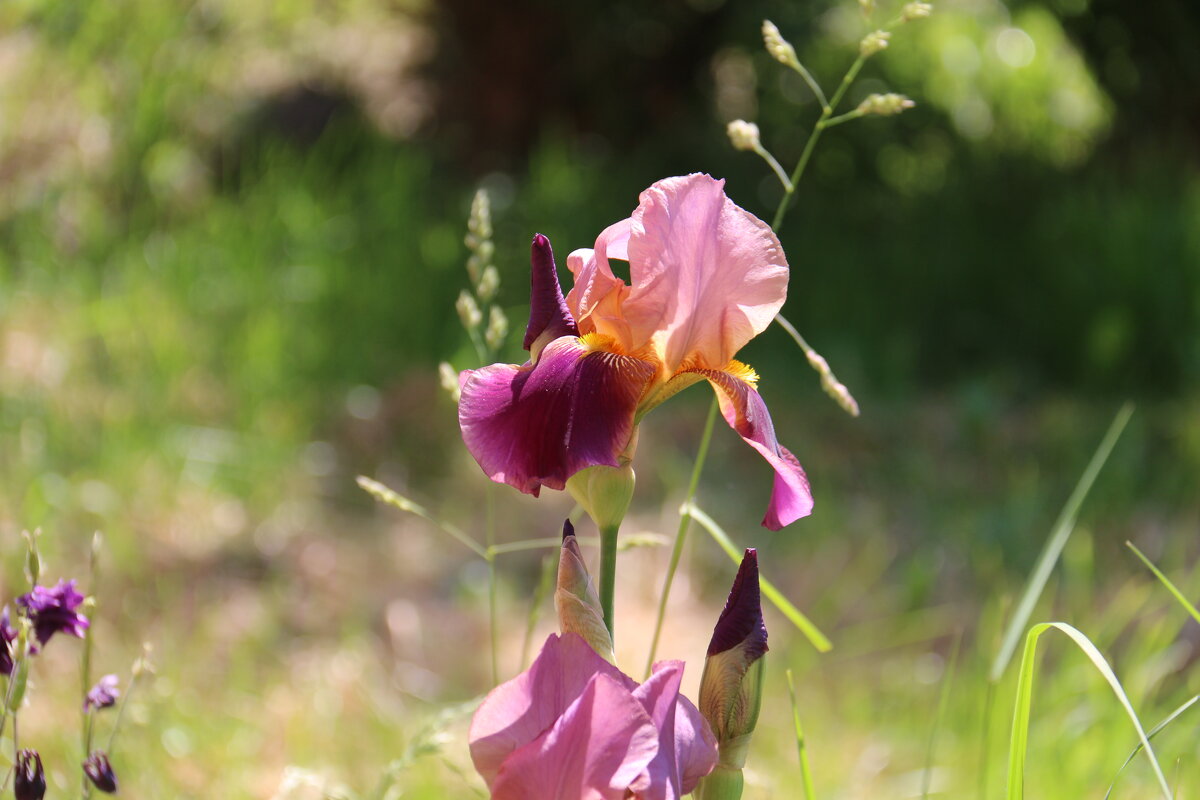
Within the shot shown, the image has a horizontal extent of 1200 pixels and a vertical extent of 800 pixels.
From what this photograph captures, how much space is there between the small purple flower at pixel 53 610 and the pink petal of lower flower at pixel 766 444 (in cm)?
46

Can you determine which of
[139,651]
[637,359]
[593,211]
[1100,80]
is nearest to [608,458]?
[637,359]

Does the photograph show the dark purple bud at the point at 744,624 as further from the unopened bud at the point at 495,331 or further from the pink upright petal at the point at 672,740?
the unopened bud at the point at 495,331

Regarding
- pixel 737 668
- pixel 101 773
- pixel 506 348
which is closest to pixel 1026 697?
pixel 737 668

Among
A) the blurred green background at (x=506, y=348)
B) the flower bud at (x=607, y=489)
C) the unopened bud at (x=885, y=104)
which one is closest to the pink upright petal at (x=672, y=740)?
the flower bud at (x=607, y=489)

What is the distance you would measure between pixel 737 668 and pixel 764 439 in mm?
150

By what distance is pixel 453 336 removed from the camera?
11.7 ft

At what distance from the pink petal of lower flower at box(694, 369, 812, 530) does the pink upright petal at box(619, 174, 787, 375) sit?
0.03 metres

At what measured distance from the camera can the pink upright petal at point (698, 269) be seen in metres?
0.79

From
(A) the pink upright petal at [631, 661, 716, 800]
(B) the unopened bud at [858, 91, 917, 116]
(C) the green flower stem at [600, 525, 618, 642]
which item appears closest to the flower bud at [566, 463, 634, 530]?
(C) the green flower stem at [600, 525, 618, 642]

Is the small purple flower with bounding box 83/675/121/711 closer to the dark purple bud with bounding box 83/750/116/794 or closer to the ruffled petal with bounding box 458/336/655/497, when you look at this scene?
the dark purple bud with bounding box 83/750/116/794

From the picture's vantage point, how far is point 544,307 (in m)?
0.80

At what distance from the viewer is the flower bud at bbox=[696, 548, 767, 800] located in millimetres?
756

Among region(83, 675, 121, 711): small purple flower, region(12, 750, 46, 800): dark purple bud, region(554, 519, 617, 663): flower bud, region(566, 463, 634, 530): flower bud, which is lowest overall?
region(83, 675, 121, 711): small purple flower

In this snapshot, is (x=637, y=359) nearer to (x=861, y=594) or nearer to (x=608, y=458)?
(x=608, y=458)
